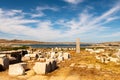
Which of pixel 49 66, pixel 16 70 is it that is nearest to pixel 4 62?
pixel 16 70

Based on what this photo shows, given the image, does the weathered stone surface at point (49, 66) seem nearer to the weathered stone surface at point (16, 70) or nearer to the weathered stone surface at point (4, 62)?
the weathered stone surface at point (16, 70)

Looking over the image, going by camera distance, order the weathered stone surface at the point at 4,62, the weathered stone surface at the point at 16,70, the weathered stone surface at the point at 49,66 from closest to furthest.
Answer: the weathered stone surface at the point at 16,70 → the weathered stone surface at the point at 49,66 → the weathered stone surface at the point at 4,62

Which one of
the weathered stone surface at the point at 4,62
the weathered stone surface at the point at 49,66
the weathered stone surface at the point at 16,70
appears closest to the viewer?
the weathered stone surface at the point at 16,70

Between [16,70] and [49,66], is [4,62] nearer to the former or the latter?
[16,70]

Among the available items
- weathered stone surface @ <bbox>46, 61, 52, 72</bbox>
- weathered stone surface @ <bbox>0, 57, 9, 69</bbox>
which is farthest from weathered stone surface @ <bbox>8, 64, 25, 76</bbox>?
weathered stone surface @ <bbox>0, 57, 9, 69</bbox>

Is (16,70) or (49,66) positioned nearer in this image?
(16,70)

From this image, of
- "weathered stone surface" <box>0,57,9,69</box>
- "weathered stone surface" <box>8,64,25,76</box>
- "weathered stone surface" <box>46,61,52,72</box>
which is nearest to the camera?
"weathered stone surface" <box>8,64,25,76</box>

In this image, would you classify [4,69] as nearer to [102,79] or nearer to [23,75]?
[23,75]

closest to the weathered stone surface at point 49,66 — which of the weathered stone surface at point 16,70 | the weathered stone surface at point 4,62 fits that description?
the weathered stone surface at point 16,70

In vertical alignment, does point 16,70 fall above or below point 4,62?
below

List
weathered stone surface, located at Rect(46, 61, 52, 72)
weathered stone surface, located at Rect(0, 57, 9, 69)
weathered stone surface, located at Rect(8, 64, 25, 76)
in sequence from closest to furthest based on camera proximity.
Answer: weathered stone surface, located at Rect(8, 64, 25, 76) < weathered stone surface, located at Rect(46, 61, 52, 72) < weathered stone surface, located at Rect(0, 57, 9, 69)

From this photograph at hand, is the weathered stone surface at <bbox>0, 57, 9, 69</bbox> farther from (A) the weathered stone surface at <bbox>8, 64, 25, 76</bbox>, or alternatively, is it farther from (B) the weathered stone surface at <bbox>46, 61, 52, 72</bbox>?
(B) the weathered stone surface at <bbox>46, 61, 52, 72</bbox>

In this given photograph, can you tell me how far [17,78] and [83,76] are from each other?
4.82 meters

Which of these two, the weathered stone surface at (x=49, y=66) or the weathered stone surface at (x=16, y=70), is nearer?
the weathered stone surface at (x=16, y=70)
